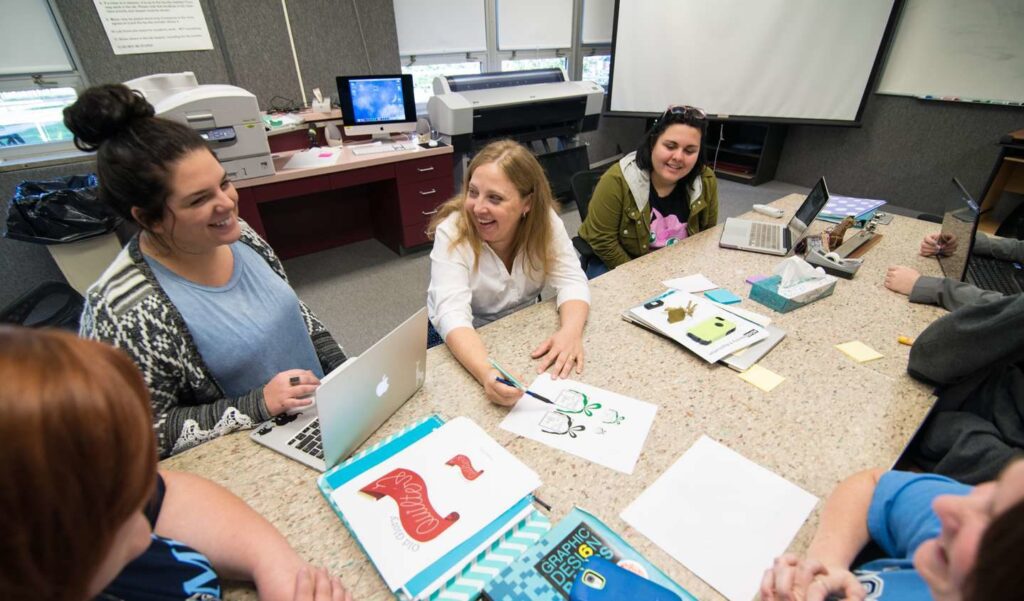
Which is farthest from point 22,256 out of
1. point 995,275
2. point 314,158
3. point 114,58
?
point 995,275

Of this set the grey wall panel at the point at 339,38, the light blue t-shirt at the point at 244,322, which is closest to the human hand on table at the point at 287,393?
the light blue t-shirt at the point at 244,322

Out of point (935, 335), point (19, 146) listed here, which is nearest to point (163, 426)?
point (935, 335)

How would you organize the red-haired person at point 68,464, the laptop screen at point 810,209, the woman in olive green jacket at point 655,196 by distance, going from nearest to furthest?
the red-haired person at point 68,464
the laptop screen at point 810,209
the woman in olive green jacket at point 655,196

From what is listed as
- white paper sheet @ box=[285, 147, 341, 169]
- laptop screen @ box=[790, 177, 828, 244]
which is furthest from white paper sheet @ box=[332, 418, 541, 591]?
white paper sheet @ box=[285, 147, 341, 169]

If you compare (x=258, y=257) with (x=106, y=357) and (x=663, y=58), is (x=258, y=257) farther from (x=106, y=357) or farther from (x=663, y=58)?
(x=663, y=58)

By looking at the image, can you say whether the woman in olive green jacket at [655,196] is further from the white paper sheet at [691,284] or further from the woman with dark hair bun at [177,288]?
the woman with dark hair bun at [177,288]

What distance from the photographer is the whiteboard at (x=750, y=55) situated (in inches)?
130

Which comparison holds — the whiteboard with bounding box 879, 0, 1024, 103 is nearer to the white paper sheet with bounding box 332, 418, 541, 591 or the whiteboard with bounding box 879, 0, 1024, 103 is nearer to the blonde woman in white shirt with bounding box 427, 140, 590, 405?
the blonde woman in white shirt with bounding box 427, 140, 590, 405

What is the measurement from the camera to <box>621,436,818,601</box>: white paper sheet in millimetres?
649

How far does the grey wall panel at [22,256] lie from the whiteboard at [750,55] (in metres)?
4.27

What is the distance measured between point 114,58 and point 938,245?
13.5ft

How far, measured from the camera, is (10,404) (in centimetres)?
29

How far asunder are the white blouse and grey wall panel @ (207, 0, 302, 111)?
101 inches

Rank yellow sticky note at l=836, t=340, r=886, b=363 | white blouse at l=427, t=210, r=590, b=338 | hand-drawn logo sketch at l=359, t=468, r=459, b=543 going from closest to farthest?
1. hand-drawn logo sketch at l=359, t=468, r=459, b=543
2. yellow sticky note at l=836, t=340, r=886, b=363
3. white blouse at l=427, t=210, r=590, b=338
